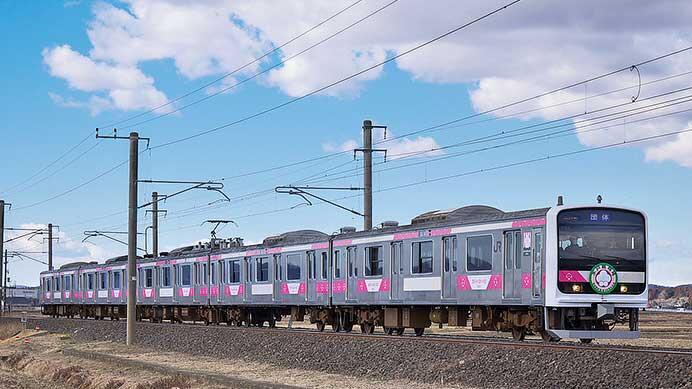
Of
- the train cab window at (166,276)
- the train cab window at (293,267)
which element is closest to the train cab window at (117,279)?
the train cab window at (166,276)

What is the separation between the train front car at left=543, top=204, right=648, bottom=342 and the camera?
914 inches

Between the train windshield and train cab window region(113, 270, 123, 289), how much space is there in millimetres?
32607

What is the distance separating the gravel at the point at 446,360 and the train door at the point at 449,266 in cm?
279

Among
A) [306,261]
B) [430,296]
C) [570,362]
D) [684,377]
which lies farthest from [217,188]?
[684,377]

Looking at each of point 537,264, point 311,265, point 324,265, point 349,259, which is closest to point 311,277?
point 311,265

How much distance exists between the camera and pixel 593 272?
23.5m

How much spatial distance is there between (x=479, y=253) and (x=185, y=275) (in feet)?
73.0

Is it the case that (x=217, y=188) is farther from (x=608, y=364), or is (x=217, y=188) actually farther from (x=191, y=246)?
(x=608, y=364)

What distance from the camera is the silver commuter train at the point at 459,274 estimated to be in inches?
923

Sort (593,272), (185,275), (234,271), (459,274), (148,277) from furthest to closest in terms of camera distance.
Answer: (148,277) < (185,275) < (234,271) < (459,274) < (593,272)

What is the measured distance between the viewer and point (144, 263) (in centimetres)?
5081

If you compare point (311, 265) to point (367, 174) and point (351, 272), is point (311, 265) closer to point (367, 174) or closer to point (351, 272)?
point (351, 272)

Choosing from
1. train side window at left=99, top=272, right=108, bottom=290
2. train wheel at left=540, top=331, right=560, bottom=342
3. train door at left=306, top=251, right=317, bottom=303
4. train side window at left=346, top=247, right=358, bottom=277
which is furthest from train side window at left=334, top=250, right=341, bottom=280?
train side window at left=99, top=272, right=108, bottom=290

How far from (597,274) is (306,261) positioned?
13.2 meters
